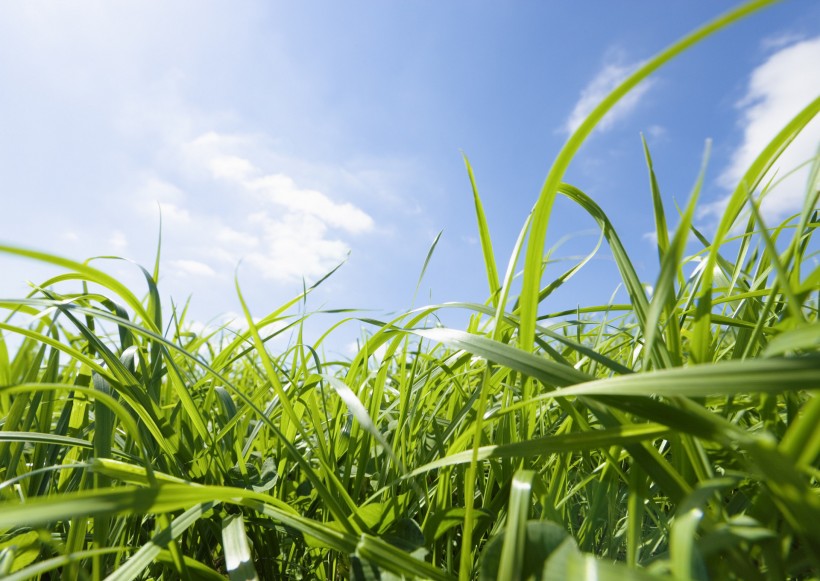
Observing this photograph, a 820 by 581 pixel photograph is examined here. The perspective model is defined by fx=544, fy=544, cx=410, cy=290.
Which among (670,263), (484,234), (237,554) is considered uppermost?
(484,234)

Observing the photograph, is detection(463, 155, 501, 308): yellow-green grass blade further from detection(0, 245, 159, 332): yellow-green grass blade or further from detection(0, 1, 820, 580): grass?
detection(0, 245, 159, 332): yellow-green grass blade

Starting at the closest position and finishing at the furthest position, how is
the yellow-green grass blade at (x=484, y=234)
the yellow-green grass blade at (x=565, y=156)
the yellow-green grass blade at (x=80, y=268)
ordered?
the yellow-green grass blade at (x=565, y=156), the yellow-green grass blade at (x=80, y=268), the yellow-green grass blade at (x=484, y=234)

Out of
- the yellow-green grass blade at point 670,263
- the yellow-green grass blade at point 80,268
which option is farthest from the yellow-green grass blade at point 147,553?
the yellow-green grass blade at point 670,263

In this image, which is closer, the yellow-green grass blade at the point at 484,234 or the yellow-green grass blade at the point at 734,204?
the yellow-green grass blade at the point at 734,204

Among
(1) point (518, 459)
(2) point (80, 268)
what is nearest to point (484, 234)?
(1) point (518, 459)

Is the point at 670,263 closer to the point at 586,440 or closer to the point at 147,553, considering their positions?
the point at 586,440

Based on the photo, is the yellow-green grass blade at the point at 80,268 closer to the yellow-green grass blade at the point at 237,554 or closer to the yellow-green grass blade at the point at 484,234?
the yellow-green grass blade at the point at 237,554

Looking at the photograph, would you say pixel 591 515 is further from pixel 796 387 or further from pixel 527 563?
pixel 796 387

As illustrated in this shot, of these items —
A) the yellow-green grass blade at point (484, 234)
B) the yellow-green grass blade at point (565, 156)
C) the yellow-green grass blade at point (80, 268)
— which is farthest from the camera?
the yellow-green grass blade at point (484, 234)

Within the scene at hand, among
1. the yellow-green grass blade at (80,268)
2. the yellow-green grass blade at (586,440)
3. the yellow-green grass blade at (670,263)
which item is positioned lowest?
the yellow-green grass blade at (586,440)

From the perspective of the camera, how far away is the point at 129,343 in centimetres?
84

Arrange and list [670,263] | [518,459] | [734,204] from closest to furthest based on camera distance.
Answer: [670,263]
[734,204]
[518,459]

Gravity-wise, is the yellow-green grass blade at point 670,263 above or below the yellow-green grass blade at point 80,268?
Result: below

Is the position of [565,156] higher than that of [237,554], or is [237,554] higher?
[565,156]
